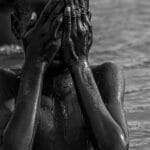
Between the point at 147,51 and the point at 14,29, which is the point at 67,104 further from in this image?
the point at 147,51

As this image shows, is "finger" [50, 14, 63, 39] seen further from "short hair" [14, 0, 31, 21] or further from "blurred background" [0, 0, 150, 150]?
"blurred background" [0, 0, 150, 150]

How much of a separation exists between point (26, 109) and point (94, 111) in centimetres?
47

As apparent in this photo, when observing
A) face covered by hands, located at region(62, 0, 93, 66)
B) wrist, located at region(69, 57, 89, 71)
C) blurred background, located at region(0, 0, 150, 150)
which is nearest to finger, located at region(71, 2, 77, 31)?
face covered by hands, located at region(62, 0, 93, 66)

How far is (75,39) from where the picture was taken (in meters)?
5.82

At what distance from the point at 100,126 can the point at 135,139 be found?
2.42m

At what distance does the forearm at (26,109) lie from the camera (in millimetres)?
5680

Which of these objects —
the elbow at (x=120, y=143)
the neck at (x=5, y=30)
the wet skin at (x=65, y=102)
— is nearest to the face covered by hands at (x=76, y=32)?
the wet skin at (x=65, y=102)

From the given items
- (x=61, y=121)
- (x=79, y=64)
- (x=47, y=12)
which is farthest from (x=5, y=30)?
(x=47, y=12)

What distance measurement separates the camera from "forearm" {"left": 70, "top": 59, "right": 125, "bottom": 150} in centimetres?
577

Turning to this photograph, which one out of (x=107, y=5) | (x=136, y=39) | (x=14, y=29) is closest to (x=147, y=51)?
(x=136, y=39)

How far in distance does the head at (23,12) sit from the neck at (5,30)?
15.3ft

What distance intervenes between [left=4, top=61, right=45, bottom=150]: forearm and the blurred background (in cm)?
230

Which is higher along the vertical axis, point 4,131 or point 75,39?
point 75,39

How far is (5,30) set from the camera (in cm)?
1102
